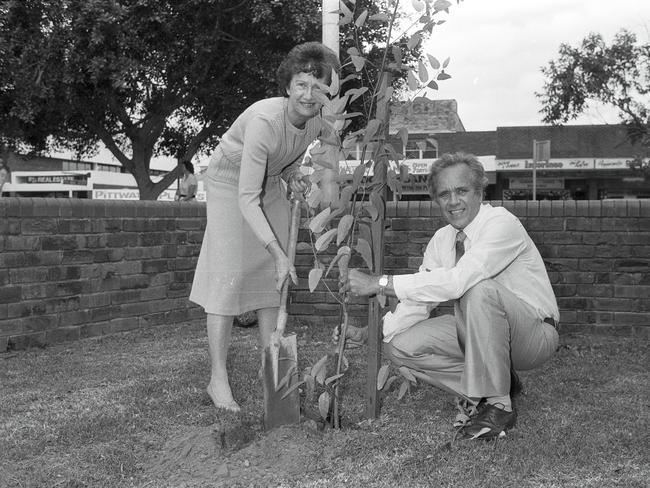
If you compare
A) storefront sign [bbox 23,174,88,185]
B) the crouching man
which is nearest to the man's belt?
the crouching man

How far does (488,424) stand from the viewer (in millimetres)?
3148

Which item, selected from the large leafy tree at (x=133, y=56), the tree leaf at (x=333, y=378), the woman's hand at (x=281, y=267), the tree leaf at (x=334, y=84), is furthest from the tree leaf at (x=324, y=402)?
the large leafy tree at (x=133, y=56)

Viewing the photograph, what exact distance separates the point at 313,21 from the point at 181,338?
9676 mm

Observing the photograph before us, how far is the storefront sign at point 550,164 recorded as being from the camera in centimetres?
3119

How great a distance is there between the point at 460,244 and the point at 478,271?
13.9 inches

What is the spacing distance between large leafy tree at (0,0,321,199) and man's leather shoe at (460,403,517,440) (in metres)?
12.0

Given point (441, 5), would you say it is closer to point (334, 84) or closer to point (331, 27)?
point (334, 84)

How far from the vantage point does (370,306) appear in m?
3.27

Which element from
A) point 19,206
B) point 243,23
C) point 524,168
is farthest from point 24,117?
point 524,168

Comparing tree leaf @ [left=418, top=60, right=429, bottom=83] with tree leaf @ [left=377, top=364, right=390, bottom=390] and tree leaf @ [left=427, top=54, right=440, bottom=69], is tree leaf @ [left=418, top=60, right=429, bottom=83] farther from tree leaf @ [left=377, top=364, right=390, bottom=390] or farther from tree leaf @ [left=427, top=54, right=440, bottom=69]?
tree leaf @ [left=377, top=364, right=390, bottom=390]

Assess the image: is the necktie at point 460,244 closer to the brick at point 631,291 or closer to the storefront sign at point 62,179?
the brick at point 631,291

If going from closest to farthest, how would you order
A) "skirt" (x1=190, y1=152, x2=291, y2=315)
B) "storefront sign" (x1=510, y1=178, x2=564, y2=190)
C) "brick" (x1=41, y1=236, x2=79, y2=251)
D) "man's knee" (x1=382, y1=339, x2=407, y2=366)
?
1. "man's knee" (x1=382, y1=339, x2=407, y2=366)
2. "skirt" (x1=190, y1=152, x2=291, y2=315)
3. "brick" (x1=41, y1=236, x2=79, y2=251)
4. "storefront sign" (x1=510, y1=178, x2=564, y2=190)

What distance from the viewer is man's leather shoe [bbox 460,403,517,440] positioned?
10.3 feet

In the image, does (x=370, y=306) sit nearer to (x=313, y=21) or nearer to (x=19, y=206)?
(x=19, y=206)
